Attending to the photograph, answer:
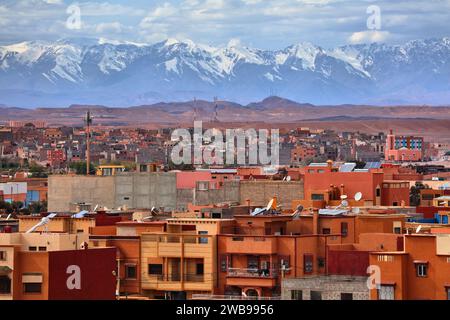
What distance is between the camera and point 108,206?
4525cm

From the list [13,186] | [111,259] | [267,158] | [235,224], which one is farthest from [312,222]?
[267,158]

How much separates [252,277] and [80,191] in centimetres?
2343

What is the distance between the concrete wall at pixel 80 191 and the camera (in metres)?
46.5

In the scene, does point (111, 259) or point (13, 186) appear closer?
point (111, 259)

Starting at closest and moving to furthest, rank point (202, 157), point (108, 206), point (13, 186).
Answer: point (108, 206), point (13, 186), point (202, 157)

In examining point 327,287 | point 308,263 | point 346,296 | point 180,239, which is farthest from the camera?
point 180,239

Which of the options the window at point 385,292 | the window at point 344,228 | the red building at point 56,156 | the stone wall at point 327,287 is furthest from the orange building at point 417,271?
the red building at point 56,156

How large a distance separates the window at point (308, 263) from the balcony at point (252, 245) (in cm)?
43

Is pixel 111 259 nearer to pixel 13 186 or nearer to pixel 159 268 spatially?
pixel 159 268

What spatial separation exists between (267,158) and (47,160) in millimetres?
16997

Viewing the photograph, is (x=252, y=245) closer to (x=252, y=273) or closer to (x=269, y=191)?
(x=252, y=273)

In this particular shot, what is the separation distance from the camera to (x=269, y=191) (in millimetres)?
42469

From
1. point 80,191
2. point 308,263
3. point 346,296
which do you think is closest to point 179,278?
point 308,263

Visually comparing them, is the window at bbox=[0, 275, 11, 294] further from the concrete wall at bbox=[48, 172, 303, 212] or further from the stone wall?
the concrete wall at bbox=[48, 172, 303, 212]
